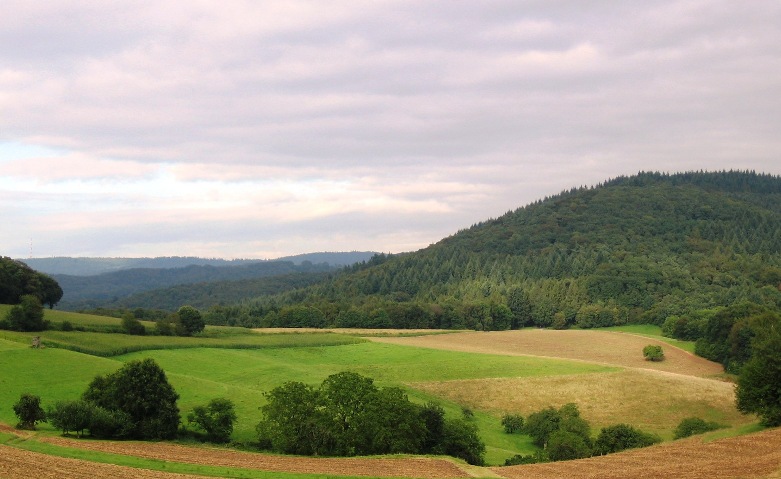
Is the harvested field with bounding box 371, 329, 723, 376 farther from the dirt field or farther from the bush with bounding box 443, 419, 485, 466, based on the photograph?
the dirt field

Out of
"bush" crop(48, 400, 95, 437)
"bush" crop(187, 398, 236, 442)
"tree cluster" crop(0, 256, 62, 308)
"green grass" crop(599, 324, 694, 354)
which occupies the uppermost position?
"tree cluster" crop(0, 256, 62, 308)

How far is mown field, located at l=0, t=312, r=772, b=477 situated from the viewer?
72000mm

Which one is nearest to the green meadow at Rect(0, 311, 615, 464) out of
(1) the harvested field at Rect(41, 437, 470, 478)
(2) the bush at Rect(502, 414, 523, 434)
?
(2) the bush at Rect(502, 414, 523, 434)

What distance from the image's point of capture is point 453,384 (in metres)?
96.2

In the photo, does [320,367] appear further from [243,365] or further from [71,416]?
[71,416]

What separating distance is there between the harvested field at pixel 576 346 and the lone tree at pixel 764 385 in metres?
49.9

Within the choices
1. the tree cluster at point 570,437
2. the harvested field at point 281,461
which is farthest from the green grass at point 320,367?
the harvested field at point 281,461

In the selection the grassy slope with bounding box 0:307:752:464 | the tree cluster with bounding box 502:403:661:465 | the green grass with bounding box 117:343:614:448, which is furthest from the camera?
the green grass with bounding box 117:343:614:448

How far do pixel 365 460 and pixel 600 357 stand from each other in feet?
270

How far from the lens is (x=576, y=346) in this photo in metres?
135

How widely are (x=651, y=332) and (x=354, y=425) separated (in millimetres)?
127463

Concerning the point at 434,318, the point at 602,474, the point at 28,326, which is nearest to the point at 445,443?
the point at 602,474

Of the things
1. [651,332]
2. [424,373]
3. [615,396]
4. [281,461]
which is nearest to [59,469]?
[281,461]

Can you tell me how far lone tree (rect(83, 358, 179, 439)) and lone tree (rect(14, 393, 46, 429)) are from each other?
4.30m
